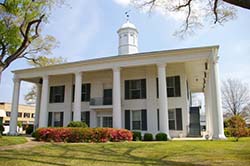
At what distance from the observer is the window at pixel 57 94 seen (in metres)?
24.5

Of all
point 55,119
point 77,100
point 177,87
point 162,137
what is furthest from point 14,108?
point 177,87

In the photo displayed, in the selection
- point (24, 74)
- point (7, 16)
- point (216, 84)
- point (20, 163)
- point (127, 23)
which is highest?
point (127, 23)

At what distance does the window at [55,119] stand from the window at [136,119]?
23.8ft

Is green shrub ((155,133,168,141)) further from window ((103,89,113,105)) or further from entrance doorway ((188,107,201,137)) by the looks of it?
window ((103,89,113,105))

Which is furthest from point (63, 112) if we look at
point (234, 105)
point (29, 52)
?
point (234, 105)

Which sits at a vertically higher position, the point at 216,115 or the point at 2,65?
the point at 2,65

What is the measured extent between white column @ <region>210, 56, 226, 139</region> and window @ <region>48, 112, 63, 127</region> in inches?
581

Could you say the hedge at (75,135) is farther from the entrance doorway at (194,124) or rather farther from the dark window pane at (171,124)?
the entrance doorway at (194,124)

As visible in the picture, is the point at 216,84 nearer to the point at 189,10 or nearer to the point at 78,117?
the point at 189,10

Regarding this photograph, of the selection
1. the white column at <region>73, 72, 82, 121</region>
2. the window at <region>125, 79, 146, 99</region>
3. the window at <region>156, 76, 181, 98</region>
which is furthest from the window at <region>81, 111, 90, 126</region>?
the window at <region>156, 76, 181, 98</region>

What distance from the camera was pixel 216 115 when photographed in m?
16.0

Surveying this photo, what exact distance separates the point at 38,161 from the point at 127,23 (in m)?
20.8

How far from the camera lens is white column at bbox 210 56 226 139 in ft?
52.0

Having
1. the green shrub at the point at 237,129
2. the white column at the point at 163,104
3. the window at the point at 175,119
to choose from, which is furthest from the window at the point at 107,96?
the green shrub at the point at 237,129
